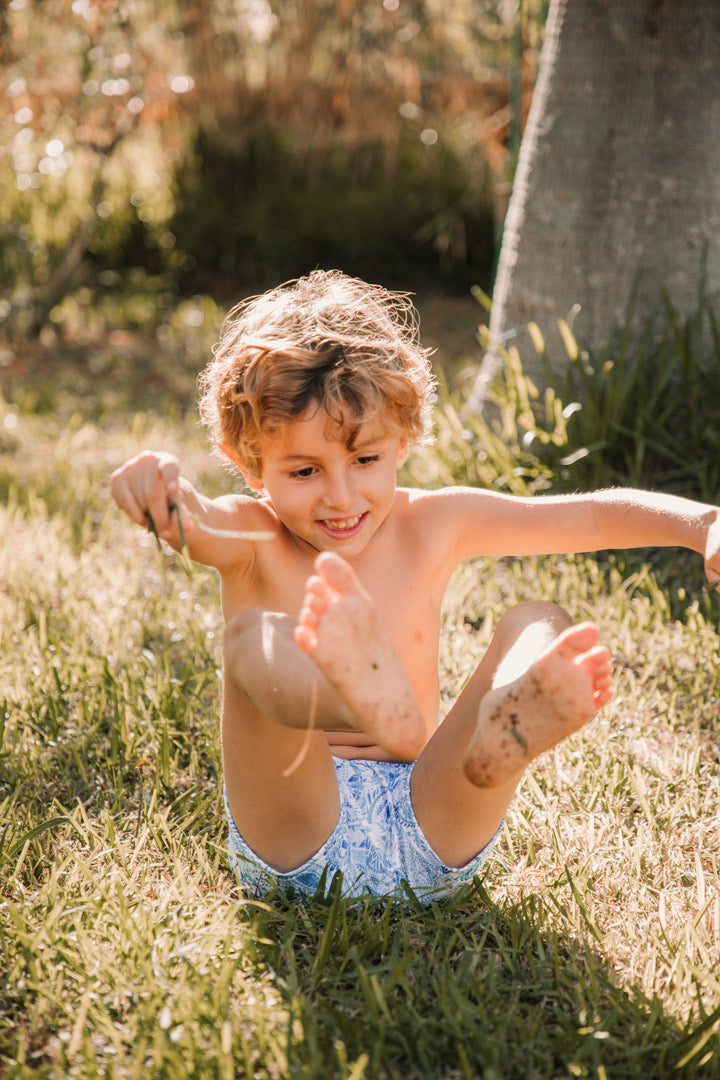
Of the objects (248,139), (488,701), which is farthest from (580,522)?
(248,139)

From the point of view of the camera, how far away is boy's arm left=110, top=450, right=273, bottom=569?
1624mm

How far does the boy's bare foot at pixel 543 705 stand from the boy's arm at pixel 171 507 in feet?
1.80

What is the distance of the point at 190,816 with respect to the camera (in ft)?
7.03

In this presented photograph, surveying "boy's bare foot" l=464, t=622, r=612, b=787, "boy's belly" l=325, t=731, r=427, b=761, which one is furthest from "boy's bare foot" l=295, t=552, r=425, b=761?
"boy's belly" l=325, t=731, r=427, b=761

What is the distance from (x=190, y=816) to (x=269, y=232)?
6.28m

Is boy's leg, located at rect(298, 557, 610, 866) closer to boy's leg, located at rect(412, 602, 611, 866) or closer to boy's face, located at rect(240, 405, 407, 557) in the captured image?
boy's leg, located at rect(412, 602, 611, 866)

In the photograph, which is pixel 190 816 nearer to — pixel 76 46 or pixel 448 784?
pixel 448 784

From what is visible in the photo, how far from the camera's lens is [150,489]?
5.32 feet

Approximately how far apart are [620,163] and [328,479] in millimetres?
2268

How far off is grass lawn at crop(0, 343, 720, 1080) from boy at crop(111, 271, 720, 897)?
149 millimetres

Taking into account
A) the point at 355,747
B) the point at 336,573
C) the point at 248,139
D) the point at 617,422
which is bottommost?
the point at 355,747

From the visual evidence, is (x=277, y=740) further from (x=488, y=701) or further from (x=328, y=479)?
(x=328, y=479)

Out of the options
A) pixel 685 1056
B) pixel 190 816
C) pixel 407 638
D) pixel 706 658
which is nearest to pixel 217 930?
pixel 190 816

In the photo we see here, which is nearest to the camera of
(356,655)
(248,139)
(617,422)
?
(356,655)
